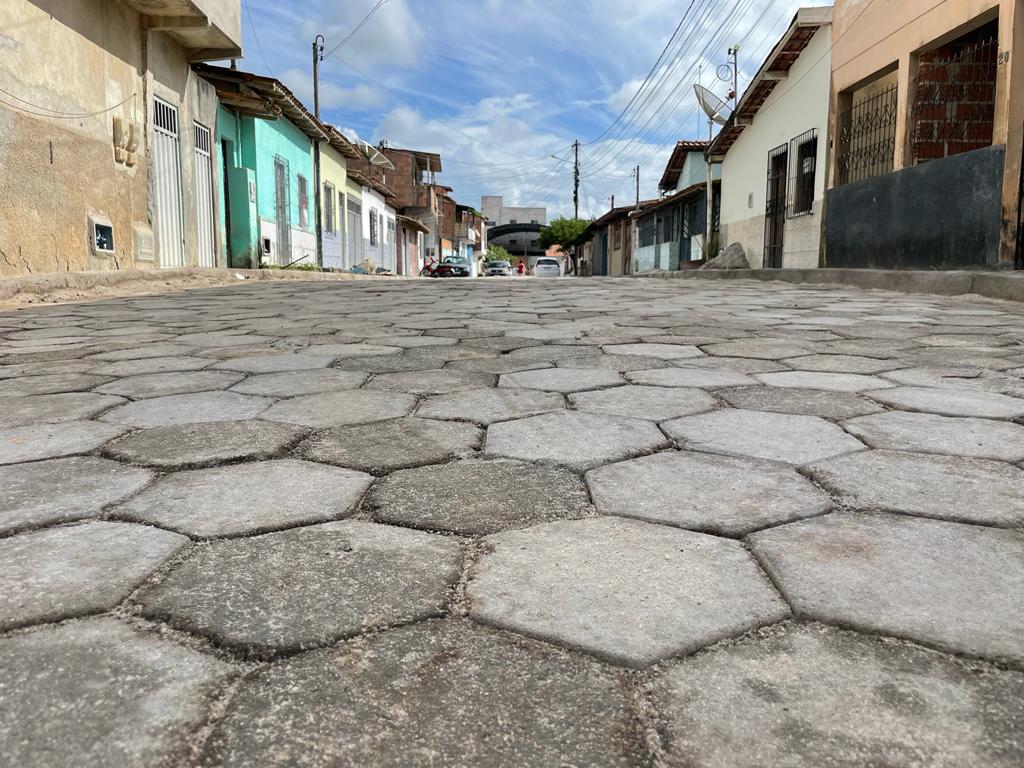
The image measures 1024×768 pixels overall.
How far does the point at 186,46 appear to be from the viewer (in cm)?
922

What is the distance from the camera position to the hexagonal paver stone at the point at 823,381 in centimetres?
209

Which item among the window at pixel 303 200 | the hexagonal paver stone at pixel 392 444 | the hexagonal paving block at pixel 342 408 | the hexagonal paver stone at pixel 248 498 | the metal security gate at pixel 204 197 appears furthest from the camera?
→ the window at pixel 303 200

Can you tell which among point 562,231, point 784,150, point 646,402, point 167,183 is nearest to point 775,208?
point 784,150

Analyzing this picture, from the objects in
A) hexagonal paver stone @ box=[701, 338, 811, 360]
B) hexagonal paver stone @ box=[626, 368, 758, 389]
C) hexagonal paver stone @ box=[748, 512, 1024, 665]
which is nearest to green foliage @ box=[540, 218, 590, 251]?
hexagonal paver stone @ box=[701, 338, 811, 360]

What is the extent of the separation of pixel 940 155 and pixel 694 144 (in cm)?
1028

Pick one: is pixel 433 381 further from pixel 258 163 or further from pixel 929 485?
pixel 258 163

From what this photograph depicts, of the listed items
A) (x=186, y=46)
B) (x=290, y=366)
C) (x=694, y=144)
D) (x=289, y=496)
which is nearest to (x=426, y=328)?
(x=290, y=366)

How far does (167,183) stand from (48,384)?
743cm

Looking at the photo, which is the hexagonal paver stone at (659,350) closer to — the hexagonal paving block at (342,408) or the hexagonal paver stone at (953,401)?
the hexagonal paver stone at (953,401)

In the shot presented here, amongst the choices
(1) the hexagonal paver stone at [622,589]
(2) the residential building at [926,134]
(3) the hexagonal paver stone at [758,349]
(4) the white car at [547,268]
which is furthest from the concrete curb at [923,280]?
(4) the white car at [547,268]

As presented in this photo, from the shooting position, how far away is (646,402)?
1.91 meters

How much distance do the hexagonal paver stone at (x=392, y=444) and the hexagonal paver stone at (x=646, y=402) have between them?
1.26ft

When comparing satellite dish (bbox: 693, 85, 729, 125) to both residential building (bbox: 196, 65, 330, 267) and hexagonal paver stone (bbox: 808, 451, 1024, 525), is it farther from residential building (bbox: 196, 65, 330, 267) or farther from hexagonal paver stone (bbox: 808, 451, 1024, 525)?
hexagonal paver stone (bbox: 808, 451, 1024, 525)

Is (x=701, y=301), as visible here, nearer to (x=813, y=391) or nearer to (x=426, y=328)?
(x=426, y=328)
